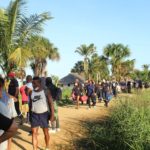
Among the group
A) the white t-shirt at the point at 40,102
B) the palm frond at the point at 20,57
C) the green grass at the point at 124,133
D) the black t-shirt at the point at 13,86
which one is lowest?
the green grass at the point at 124,133

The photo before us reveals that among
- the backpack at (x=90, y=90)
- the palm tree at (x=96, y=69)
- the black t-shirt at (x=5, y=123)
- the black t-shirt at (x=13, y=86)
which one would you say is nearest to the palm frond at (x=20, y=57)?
the black t-shirt at (x=13, y=86)

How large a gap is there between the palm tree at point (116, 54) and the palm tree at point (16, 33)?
47.8m

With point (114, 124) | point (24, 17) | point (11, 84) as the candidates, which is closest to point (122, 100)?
point (114, 124)

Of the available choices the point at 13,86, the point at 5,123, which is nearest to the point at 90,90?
the point at 13,86

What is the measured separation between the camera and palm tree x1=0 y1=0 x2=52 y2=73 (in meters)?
17.4

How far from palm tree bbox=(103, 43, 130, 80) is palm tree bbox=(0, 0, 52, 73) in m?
47.8

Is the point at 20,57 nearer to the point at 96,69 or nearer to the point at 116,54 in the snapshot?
the point at 116,54

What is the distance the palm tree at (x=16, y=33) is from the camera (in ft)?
57.2

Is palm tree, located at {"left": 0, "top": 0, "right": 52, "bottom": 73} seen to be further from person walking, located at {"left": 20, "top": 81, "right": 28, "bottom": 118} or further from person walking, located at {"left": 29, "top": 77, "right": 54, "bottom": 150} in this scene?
person walking, located at {"left": 29, "top": 77, "right": 54, "bottom": 150}

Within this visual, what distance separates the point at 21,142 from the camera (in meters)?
11.4

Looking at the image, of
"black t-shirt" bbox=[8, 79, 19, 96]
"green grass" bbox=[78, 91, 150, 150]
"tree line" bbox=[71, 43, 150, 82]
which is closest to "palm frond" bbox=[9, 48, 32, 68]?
"black t-shirt" bbox=[8, 79, 19, 96]

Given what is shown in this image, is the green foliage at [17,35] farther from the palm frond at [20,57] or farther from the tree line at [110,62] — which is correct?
the tree line at [110,62]

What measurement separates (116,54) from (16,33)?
162 feet

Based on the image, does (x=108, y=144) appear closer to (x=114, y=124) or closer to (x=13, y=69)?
(x=114, y=124)
